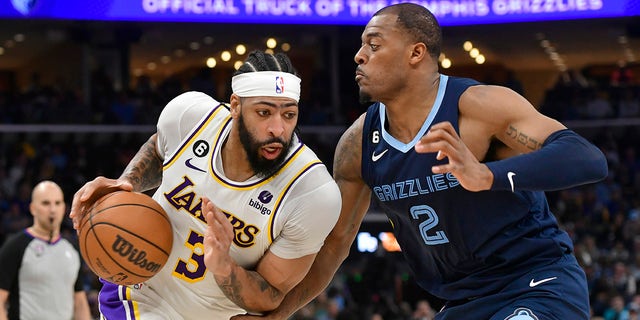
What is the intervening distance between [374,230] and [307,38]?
5540 millimetres

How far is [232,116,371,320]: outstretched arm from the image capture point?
424 centimetres

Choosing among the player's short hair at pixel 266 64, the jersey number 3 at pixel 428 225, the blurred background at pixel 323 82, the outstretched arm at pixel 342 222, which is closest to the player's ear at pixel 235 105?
the player's short hair at pixel 266 64

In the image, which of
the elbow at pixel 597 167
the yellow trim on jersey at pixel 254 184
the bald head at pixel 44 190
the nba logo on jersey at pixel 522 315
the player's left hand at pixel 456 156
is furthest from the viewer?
the bald head at pixel 44 190

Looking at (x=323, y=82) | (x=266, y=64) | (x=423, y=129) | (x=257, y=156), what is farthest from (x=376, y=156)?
(x=323, y=82)

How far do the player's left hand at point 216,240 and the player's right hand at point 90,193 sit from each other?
51 centimetres

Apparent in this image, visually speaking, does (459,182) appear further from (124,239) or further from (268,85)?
(124,239)

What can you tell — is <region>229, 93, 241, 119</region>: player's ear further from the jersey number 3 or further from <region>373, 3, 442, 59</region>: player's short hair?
the jersey number 3

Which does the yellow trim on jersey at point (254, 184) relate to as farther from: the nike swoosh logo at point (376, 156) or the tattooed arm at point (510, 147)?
the tattooed arm at point (510, 147)

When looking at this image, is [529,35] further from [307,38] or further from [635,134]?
[307,38]

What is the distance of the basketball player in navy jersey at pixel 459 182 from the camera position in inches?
143

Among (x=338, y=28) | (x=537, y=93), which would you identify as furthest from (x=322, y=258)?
(x=537, y=93)

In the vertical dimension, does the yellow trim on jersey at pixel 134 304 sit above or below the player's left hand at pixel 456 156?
below

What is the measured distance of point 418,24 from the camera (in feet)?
13.1

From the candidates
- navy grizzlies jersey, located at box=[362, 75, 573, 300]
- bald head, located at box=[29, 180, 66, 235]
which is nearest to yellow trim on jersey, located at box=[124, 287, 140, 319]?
navy grizzlies jersey, located at box=[362, 75, 573, 300]
